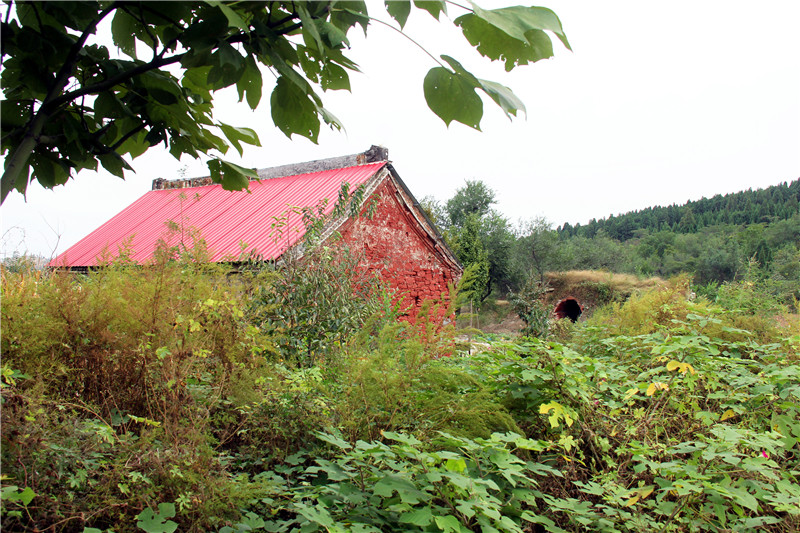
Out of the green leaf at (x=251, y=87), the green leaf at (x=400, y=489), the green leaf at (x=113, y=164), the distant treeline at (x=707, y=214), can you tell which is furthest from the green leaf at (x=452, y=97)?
the distant treeline at (x=707, y=214)

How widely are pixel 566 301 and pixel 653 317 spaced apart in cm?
2709

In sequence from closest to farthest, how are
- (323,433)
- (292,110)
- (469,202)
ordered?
1. (292,110)
2. (323,433)
3. (469,202)

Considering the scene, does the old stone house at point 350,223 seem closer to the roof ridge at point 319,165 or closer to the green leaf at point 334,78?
the roof ridge at point 319,165

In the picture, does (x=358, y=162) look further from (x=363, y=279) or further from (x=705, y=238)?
(x=705, y=238)

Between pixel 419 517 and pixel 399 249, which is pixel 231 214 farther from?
pixel 419 517

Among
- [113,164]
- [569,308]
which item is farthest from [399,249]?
[569,308]

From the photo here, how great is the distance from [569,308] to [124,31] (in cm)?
3292

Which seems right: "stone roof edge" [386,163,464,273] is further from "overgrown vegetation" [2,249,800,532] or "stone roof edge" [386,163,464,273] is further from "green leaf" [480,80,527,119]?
"green leaf" [480,80,527,119]

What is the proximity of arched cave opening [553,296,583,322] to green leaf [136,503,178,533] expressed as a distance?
101 ft

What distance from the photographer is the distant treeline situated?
61.6 m

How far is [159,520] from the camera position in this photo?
70.1 inches

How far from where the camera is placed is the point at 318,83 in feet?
5.70

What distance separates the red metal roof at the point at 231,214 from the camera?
1115 centimetres

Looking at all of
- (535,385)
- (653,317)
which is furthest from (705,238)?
(535,385)
